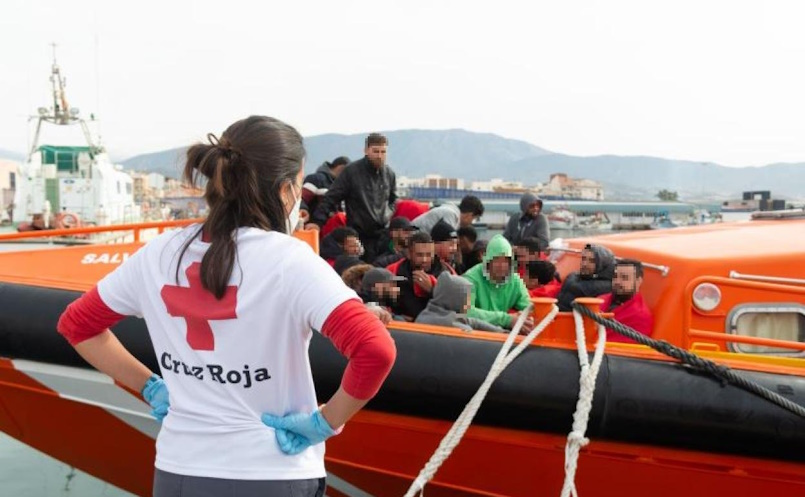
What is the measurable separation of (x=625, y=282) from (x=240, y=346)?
234 cm

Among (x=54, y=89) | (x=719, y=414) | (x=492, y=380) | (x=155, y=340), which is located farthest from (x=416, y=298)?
(x=54, y=89)

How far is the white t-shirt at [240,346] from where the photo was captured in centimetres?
150

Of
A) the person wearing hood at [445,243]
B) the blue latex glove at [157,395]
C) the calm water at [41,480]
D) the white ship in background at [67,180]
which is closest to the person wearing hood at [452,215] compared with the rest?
the person wearing hood at [445,243]

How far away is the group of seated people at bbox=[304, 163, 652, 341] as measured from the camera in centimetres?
333

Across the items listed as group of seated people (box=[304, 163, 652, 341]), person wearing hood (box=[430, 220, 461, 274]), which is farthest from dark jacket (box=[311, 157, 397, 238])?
person wearing hood (box=[430, 220, 461, 274])

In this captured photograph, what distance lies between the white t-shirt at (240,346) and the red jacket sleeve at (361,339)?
0.07ft

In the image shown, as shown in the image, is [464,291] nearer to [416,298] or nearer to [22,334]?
[416,298]

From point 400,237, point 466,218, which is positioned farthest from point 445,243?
point 466,218

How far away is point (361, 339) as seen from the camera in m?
1.45

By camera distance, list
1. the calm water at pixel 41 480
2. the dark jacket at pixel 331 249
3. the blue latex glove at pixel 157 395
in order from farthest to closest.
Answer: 1. the calm water at pixel 41 480
2. the dark jacket at pixel 331 249
3. the blue latex glove at pixel 157 395

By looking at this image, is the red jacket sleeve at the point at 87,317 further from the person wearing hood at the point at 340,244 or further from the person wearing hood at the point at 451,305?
the person wearing hood at the point at 340,244

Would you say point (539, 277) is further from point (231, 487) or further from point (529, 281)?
point (231, 487)

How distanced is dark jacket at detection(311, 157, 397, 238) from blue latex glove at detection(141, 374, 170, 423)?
10.5ft

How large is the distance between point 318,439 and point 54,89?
Answer: 29356 millimetres
